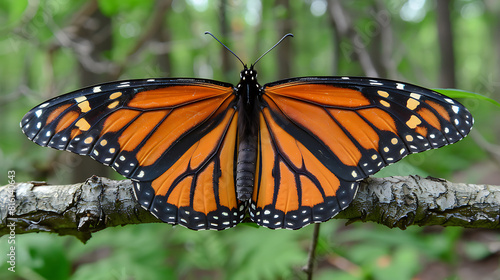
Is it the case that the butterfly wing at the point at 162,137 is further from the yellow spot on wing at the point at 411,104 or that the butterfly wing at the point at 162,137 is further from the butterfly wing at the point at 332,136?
the yellow spot on wing at the point at 411,104

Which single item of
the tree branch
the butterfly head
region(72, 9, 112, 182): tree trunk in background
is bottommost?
the tree branch

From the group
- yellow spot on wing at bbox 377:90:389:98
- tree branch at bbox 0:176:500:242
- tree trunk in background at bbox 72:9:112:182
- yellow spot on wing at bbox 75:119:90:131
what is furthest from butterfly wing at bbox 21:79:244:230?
tree trunk in background at bbox 72:9:112:182

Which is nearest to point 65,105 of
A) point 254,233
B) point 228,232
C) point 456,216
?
point 456,216

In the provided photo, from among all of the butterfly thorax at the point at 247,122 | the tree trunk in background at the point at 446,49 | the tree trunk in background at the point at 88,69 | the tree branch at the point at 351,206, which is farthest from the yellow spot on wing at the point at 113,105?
the tree trunk in background at the point at 446,49

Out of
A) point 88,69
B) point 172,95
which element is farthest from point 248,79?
point 88,69

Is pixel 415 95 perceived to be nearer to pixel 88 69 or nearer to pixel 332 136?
pixel 332 136

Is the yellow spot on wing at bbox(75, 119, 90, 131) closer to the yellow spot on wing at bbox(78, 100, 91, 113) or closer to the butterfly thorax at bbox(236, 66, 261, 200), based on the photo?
the yellow spot on wing at bbox(78, 100, 91, 113)

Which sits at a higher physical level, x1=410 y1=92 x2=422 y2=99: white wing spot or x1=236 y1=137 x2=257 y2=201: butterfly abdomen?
x1=410 y1=92 x2=422 y2=99: white wing spot
